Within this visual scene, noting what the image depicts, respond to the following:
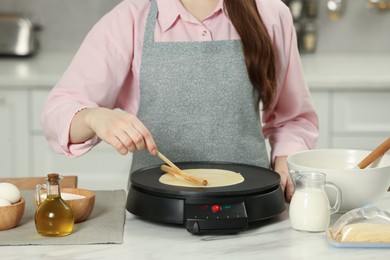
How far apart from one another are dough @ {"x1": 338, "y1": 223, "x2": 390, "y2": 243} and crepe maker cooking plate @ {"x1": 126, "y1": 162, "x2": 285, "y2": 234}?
0.16 m

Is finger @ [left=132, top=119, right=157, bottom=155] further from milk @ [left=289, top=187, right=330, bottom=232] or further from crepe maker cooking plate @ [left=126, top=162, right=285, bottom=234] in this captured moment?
milk @ [left=289, top=187, right=330, bottom=232]

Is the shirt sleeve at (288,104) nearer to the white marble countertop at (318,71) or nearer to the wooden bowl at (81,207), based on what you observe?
the wooden bowl at (81,207)

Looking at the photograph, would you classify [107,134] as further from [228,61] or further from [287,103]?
[287,103]

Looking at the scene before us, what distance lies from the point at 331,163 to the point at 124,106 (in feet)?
1.86

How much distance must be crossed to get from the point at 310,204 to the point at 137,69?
641mm

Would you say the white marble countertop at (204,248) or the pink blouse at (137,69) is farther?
the pink blouse at (137,69)

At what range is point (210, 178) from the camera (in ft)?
5.20

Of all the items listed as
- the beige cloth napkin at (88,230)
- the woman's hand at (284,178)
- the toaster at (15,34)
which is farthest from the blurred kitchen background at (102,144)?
the beige cloth napkin at (88,230)

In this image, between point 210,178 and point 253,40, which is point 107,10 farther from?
point 210,178

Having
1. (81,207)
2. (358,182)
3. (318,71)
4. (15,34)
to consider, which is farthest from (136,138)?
(15,34)

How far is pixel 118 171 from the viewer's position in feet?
10.0

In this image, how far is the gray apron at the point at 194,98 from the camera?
74.4 inches

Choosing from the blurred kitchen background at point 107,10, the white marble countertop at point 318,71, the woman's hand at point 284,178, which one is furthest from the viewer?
the blurred kitchen background at point 107,10

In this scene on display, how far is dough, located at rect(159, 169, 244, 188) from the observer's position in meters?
1.53
